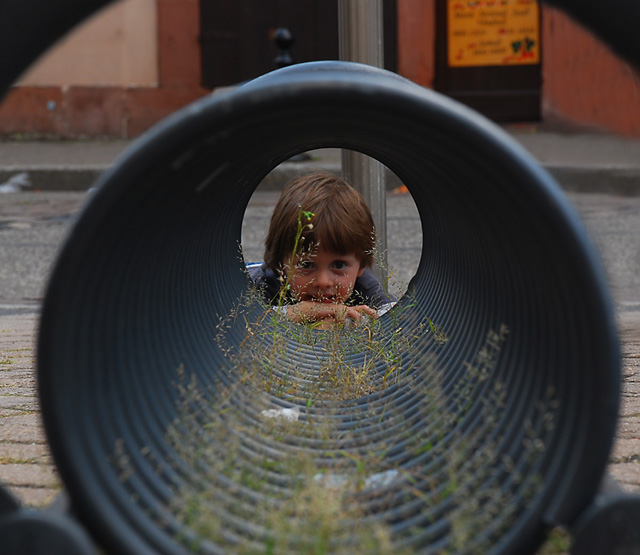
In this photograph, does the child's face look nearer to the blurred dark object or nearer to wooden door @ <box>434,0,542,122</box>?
the blurred dark object

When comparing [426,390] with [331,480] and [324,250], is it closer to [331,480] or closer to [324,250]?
[331,480]

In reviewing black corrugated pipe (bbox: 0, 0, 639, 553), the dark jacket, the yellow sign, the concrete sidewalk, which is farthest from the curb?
black corrugated pipe (bbox: 0, 0, 639, 553)

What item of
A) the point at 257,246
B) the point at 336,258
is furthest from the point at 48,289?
the point at 257,246

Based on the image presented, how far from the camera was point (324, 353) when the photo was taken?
12.3 ft

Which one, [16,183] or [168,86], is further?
[168,86]

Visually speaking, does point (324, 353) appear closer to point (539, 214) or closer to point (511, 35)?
point (539, 214)

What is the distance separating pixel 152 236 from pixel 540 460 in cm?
101

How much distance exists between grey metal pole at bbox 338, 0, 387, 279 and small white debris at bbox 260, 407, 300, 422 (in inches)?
72.3

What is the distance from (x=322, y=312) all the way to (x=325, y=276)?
0.18m

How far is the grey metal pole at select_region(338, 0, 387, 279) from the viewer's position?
4.70m

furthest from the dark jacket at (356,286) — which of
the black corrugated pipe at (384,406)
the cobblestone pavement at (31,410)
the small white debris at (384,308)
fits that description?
the black corrugated pipe at (384,406)

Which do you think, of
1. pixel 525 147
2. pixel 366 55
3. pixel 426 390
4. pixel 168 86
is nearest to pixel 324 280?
pixel 366 55

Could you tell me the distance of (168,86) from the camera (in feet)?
43.4

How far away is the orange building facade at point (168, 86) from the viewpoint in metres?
12.9
